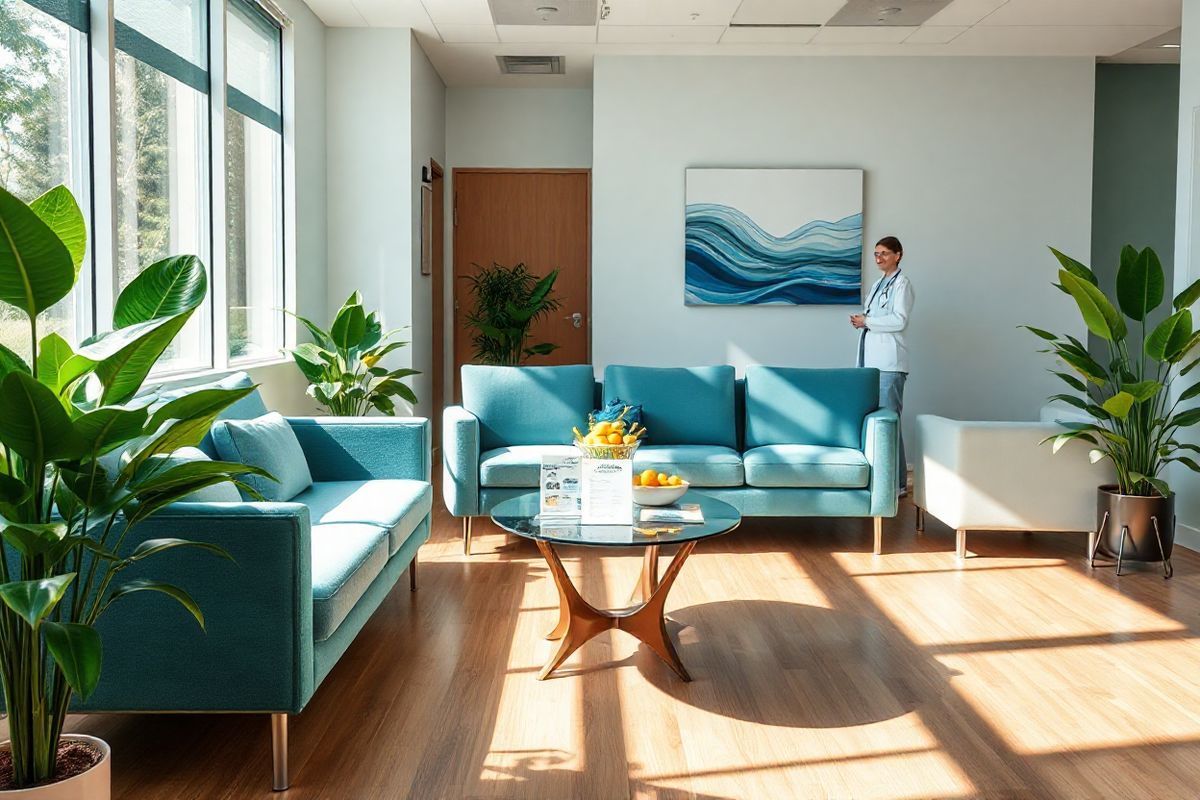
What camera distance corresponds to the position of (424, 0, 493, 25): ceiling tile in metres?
5.67

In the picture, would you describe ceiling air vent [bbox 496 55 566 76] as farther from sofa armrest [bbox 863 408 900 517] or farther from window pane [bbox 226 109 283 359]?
sofa armrest [bbox 863 408 900 517]

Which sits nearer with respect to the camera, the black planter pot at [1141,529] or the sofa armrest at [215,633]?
the sofa armrest at [215,633]

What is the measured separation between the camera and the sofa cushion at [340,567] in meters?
2.50

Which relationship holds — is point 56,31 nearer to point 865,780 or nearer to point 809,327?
point 865,780

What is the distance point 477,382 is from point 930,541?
230cm

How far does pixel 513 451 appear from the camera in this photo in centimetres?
481

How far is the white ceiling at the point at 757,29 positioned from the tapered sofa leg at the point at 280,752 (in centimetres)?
439

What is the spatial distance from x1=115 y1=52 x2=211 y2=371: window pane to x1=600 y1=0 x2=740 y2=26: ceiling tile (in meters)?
2.39

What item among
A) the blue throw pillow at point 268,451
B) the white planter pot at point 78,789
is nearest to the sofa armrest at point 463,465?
the blue throw pillow at point 268,451

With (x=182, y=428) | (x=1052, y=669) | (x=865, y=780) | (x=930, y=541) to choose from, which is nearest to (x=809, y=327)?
(x=930, y=541)

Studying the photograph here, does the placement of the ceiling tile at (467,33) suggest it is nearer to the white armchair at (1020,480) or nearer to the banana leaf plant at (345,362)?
the banana leaf plant at (345,362)

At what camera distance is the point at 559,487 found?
326 cm

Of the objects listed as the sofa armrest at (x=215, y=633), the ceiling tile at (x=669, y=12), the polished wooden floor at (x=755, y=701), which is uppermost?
the ceiling tile at (x=669, y=12)

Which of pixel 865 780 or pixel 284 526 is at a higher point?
pixel 284 526
